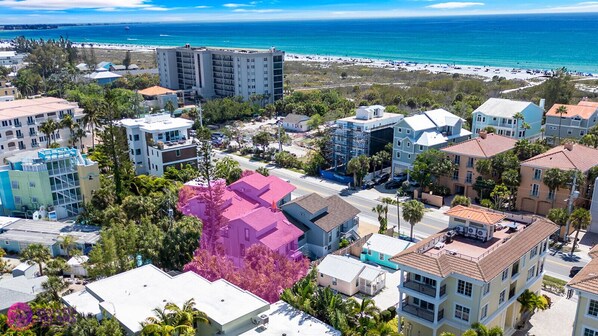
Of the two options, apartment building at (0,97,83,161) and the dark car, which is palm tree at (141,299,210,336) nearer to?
the dark car

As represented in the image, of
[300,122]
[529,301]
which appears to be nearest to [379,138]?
[300,122]

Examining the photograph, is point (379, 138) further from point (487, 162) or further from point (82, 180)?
point (82, 180)

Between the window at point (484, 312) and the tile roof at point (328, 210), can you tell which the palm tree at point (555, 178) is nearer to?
the tile roof at point (328, 210)

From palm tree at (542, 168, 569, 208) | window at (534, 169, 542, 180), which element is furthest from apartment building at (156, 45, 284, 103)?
palm tree at (542, 168, 569, 208)

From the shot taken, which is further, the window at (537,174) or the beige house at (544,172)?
the window at (537,174)

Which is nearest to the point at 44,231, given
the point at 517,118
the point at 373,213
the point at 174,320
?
the point at 174,320

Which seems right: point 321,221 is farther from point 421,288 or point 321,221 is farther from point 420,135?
point 420,135

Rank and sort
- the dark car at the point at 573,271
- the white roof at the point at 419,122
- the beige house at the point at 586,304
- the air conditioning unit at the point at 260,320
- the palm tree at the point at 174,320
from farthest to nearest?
the white roof at the point at 419,122 → the dark car at the point at 573,271 → the air conditioning unit at the point at 260,320 → the beige house at the point at 586,304 → the palm tree at the point at 174,320

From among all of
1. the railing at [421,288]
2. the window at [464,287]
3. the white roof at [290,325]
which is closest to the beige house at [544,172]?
the window at [464,287]
